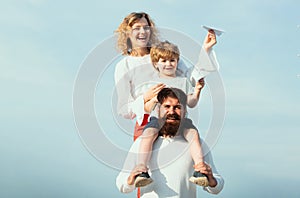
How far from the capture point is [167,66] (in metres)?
3.90

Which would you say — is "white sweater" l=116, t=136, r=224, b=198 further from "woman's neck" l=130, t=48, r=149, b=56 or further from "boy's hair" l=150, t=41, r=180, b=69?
"woman's neck" l=130, t=48, r=149, b=56

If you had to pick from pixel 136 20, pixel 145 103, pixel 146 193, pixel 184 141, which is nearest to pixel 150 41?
pixel 136 20

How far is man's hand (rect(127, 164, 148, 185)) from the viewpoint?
144 inches

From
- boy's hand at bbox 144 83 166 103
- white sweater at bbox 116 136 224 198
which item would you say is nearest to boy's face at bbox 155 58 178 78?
boy's hand at bbox 144 83 166 103

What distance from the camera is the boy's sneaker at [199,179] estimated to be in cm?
366

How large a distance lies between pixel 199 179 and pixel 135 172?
1.32 ft

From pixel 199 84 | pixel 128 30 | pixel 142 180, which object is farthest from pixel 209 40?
pixel 142 180

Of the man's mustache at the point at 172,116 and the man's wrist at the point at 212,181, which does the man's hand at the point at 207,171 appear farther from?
the man's mustache at the point at 172,116

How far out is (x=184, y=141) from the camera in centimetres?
384

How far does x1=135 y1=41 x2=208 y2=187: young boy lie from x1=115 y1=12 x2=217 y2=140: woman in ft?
0.26

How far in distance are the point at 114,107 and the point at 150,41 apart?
1.76ft

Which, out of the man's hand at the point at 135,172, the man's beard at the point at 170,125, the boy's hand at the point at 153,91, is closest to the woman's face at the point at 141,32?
the boy's hand at the point at 153,91

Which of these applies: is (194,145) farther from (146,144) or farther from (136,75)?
(136,75)

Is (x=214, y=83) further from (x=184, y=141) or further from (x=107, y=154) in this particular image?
(x=107, y=154)
